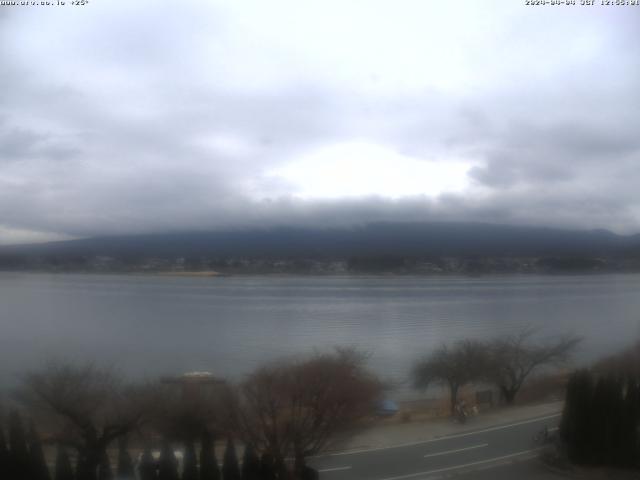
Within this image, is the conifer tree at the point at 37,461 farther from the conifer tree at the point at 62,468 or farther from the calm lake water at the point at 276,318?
the calm lake water at the point at 276,318

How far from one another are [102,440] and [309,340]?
524 centimetres

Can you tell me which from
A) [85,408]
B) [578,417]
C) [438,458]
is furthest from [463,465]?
[85,408]

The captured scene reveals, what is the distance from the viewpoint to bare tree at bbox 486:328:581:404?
8473 mm

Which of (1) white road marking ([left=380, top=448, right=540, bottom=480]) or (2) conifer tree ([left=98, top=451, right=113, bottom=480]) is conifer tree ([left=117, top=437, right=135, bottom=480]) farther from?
(1) white road marking ([left=380, top=448, right=540, bottom=480])

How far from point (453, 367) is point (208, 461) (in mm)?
4667

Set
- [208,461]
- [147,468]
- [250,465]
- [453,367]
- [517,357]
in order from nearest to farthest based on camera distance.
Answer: [147,468] < [208,461] < [250,465] < [453,367] < [517,357]

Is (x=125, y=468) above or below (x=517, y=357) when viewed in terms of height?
below

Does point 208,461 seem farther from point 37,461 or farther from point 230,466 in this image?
point 37,461

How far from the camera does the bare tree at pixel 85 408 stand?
5.25 metres

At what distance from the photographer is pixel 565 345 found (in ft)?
33.7

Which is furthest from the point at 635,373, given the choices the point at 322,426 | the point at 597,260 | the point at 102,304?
the point at 102,304

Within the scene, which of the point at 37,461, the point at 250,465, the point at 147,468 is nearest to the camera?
the point at 37,461

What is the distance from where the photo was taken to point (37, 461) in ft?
16.3

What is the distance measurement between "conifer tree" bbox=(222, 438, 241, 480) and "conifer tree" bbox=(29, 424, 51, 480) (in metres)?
1.53
